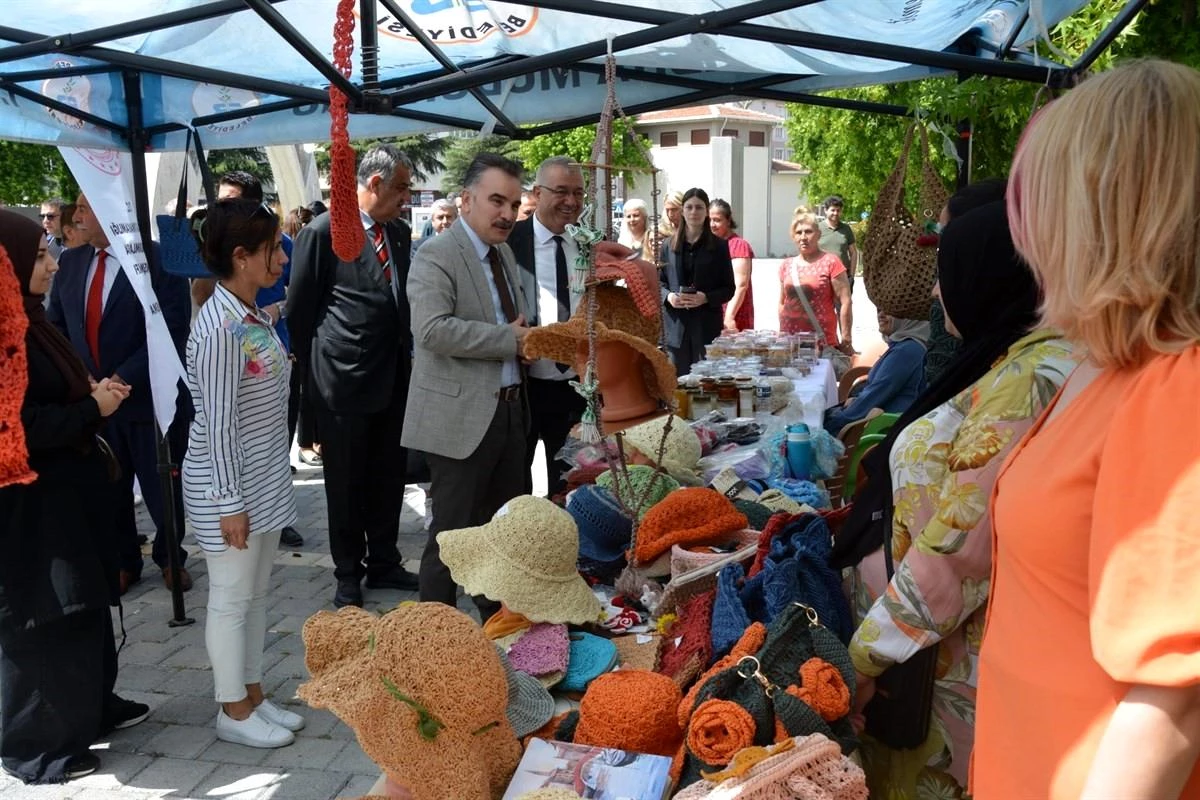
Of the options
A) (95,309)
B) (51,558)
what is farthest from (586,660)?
(95,309)

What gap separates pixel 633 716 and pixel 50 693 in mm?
2209

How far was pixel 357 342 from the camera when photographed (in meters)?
4.37

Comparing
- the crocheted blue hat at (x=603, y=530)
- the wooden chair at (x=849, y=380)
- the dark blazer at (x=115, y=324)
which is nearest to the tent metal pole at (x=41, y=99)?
the dark blazer at (x=115, y=324)

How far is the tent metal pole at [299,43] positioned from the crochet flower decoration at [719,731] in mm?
1885

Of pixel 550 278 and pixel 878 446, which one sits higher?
pixel 550 278

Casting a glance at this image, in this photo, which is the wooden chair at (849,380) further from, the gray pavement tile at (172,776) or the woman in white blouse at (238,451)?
the gray pavement tile at (172,776)

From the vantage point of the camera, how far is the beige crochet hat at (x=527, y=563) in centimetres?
225

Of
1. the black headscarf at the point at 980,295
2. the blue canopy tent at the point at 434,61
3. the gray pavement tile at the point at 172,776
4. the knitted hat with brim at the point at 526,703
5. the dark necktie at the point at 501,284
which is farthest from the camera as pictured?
the dark necktie at the point at 501,284

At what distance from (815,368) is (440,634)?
15.0 ft

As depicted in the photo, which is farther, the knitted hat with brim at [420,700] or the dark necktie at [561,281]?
the dark necktie at [561,281]

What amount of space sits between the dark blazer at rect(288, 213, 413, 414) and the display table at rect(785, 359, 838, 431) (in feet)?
6.55

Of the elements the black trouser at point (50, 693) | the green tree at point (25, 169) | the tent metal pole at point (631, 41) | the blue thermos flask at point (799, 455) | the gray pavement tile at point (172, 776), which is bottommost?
the gray pavement tile at point (172, 776)

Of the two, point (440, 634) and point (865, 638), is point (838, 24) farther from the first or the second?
point (440, 634)

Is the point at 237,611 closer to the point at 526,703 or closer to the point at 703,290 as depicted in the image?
the point at 526,703
